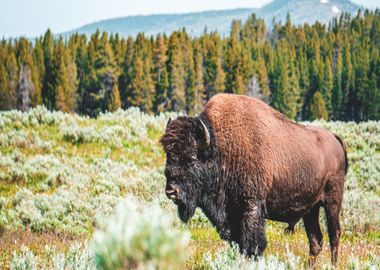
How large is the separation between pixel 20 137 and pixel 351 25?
166m

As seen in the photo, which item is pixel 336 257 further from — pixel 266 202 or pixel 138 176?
pixel 138 176

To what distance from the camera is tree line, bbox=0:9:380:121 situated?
82875mm

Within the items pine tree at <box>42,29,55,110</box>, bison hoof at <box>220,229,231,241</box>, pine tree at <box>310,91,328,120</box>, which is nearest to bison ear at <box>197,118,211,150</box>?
bison hoof at <box>220,229,231,241</box>

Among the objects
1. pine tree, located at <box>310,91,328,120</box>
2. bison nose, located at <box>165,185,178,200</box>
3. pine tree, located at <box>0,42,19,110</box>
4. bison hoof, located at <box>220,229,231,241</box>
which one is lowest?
pine tree, located at <box>310,91,328,120</box>

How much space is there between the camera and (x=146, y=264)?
2.18 meters

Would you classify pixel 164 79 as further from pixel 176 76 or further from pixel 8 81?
pixel 8 81

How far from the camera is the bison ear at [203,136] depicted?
5848mm

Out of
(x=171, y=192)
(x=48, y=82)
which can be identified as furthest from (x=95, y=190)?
(x=48, y=82)

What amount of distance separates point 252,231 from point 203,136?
3.98 ft

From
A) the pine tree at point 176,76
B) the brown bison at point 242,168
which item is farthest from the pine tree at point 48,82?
the brown bison at point 242,168

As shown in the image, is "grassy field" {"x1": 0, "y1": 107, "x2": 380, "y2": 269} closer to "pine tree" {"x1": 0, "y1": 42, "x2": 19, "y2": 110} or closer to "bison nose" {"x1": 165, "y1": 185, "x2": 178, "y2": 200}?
"bison nose" {"x1": 165, "y1": 185, "x2": 178, "y2": 200}

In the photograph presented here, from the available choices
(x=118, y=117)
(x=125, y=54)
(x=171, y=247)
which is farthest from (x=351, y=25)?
(x=171, y=247)

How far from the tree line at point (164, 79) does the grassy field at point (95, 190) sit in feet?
213

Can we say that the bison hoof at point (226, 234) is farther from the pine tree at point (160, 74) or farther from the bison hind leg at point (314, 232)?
the pine tree at point (160, 74)
